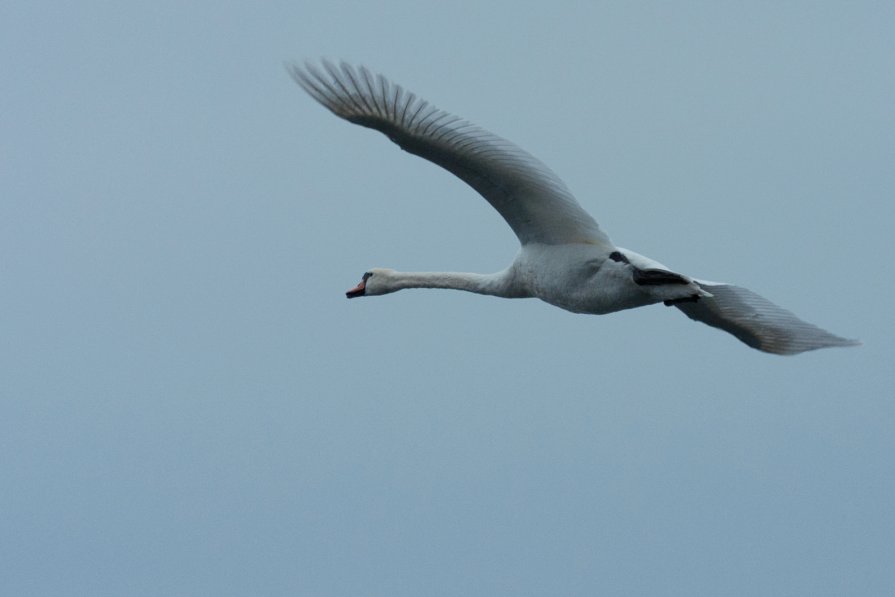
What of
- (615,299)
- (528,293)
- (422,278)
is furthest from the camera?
(422,278)

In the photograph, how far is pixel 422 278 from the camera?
18875 mm

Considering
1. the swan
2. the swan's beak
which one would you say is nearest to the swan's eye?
the swan

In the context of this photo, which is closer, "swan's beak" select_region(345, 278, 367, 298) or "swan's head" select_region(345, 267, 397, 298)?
"swan's head" select_region(345, 267, 397, 298)

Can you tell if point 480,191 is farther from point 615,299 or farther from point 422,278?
point 422,278

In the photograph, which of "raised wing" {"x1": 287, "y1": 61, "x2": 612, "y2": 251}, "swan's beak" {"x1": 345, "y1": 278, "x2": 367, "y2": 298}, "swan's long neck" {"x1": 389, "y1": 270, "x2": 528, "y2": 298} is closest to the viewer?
"raised wing" {"x1": 287, "y1": 61, "x2": 612, "y2": 251}

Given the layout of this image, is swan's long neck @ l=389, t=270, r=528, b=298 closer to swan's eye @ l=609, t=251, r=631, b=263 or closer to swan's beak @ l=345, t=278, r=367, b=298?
swan's beak @ l=345, t=278, r=367, b=298

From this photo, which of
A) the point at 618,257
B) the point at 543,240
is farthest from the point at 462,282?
the point at 618,257

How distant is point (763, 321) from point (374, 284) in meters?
4.99

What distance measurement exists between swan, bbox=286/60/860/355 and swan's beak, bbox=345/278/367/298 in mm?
2315

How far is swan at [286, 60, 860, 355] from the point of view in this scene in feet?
49.2

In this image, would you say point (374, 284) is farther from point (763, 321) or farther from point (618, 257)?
point (763, 321)

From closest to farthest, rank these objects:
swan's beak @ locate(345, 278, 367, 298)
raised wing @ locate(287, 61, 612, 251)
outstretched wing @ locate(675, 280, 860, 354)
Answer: raised wing @ locate(287, 61, 612, 251) → outstretched wing @ locate(675, 280, 860, 354) → swan's beak @ locate(345, 278, 367, 298)

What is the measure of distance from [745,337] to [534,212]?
2.79m

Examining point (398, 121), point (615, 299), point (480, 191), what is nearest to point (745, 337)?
point (615, 299)
